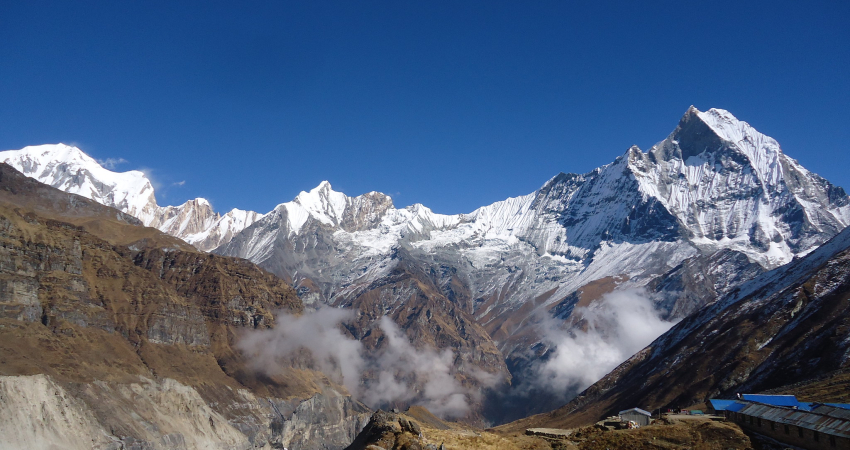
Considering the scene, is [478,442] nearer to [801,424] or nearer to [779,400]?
[801,424]

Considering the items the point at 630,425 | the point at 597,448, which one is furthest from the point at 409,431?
the point at 630,425

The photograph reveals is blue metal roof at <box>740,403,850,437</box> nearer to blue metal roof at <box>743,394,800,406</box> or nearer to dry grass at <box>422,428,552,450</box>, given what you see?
dry grass at <box>422,428,552,450</box>

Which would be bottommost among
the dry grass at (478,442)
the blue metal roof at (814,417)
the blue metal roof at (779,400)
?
the blue metal roof at (779,400)

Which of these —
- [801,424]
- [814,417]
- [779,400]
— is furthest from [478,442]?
[779,400]

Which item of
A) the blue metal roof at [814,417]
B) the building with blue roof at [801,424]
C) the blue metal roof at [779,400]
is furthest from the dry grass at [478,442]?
the blue metal roof at [779,400]

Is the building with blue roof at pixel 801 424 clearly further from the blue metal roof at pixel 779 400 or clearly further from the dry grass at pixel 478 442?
the blue metal roof at pixel 779 400

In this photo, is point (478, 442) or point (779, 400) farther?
point (779, 400)

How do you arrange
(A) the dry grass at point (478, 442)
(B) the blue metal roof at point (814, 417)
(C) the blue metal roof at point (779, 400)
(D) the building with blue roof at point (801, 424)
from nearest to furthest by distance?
(A) the dry grass at point (478, 442)
(D) the building with blue roof at point (801, 424)
(B) the blue metal roof at point (814, 417)
(C) the blue metal roof at point (779, 400)

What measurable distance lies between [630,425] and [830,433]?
2129 cm

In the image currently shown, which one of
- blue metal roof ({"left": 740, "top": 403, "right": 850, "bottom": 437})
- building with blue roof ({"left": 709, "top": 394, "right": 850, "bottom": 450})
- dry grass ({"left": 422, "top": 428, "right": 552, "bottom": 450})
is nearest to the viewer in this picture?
dry grass ({"left": 422, "top": 428, "right": 552, "bottom": 450})

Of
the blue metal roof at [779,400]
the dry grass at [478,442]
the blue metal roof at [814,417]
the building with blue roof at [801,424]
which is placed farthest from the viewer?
Result: the blue metal roof at [779,400]

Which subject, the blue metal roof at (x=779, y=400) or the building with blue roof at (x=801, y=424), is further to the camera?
the blue metal roof at (x=779, y=400)

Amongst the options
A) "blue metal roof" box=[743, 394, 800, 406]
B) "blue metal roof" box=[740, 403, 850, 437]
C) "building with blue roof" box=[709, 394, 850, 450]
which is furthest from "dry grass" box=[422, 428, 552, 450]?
"blue metal roof" box=[743, 394, 800, 406]

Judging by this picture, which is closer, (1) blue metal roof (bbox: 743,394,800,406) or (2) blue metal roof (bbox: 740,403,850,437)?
(2) blue metal roof (bbox: 740,403,850,437)
